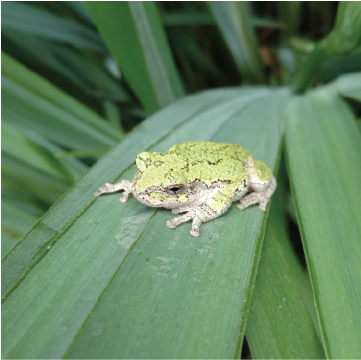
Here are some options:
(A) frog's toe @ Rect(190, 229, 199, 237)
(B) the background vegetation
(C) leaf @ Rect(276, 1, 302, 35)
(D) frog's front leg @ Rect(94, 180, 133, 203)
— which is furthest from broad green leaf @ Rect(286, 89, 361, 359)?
(C) leaf @ Rect(276, 1, 302, 35)

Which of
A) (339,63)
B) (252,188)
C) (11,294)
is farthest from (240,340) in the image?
(339,63)

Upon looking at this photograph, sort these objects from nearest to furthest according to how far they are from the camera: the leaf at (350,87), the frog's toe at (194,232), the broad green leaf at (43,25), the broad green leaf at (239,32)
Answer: the frog's toe at (194,232) < the leaf at (350,87) < the broad green leaf at (43,25) < the broad green leaf at (239,32)

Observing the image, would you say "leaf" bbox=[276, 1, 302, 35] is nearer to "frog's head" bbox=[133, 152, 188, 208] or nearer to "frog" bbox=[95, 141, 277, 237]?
"frog" bbox=[95, 141, 277, 237]

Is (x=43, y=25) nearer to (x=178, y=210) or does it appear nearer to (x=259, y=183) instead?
(x=178, y=210)

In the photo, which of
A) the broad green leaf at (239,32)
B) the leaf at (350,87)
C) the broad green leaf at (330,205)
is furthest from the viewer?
the broad green leaf at (239,32)

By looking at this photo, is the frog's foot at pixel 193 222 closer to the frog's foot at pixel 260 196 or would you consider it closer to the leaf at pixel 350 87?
the frog's foot at pixel 260 196

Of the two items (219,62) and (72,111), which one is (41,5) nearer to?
(72,111)

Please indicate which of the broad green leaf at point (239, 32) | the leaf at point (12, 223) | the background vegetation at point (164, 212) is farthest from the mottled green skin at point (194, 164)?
the broad green leaf at point (239, 32)
